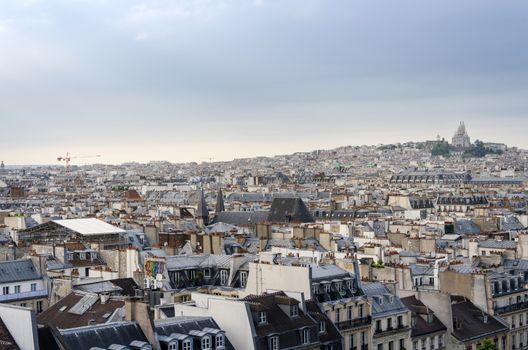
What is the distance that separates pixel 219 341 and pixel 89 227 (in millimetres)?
31264

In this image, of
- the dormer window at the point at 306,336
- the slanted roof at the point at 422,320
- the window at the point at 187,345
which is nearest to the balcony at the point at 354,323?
the slanted roof at the point at 422,320

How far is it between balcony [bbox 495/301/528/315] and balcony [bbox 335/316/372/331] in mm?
8716

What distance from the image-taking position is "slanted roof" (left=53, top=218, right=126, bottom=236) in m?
54.8

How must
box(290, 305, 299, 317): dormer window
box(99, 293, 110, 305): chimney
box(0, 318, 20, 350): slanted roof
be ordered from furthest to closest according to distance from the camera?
1. box(99, 293, 110, 305): chimney
2. box(290, 305, 299, 317): dormer window
3. box(0, 318, 20, 350): slanted roof

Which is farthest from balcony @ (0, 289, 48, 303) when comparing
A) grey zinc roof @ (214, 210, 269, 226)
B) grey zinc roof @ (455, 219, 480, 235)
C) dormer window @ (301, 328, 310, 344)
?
grey zinc roof @ (214, 210, 269, 226)

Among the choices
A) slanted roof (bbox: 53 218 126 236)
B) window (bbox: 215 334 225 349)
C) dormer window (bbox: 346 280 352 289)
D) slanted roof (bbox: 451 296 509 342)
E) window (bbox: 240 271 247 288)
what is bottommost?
slanted roof (bbox: 451 296 509 342)

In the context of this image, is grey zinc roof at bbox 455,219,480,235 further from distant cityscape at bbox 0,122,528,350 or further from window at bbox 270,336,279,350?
window at bbox 270,336,279,350

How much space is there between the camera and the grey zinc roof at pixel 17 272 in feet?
128

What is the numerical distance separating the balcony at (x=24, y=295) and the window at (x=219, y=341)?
48.5ft

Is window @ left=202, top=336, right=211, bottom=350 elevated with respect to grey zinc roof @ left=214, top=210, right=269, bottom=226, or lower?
lower

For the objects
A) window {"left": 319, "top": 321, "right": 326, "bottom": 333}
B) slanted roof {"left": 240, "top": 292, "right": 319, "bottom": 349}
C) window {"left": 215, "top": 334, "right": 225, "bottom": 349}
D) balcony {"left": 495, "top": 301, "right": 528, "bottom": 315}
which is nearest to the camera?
window {"left": 215, "top": 334, "right": 225, "bottom": 349}

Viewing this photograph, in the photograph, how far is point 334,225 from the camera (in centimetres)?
7100

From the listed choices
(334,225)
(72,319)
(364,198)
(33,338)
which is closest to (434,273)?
(72,319)

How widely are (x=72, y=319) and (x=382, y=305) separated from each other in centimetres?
1108
